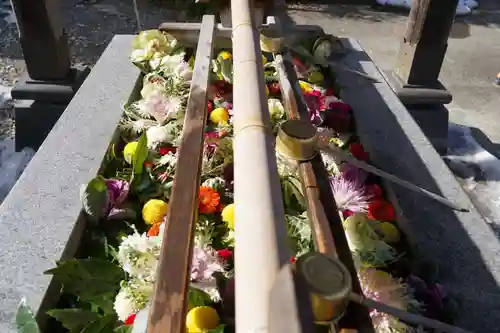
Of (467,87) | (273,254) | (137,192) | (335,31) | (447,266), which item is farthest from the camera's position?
(335,31)

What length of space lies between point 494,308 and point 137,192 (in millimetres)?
1096

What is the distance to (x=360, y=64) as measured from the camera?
8.99ft

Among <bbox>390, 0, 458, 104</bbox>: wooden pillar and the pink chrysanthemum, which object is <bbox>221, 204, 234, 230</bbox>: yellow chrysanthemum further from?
<bbox>390, 0, 458, 104</bbox>: wooden pillar

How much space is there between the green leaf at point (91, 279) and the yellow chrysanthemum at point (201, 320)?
0.22m

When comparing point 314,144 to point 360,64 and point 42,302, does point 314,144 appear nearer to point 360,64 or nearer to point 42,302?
point 42,302

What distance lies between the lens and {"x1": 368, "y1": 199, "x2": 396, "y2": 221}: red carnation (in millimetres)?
1592

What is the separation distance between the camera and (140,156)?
165cm

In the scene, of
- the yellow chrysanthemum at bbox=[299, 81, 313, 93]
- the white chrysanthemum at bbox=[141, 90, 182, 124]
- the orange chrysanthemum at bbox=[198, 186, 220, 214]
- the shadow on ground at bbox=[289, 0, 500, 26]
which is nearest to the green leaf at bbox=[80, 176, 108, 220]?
the orange chrysanthemum at bbox=[198, 186, 220, 214]

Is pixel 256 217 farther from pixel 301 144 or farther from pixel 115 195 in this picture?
pixel 115 195

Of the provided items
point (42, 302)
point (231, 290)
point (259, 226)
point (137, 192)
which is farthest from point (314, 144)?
point (42, 302)

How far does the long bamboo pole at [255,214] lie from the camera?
0.67 meters

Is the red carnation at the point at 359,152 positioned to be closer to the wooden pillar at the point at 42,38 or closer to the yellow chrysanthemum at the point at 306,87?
the yellow chrysanthemum at the point at 306,87

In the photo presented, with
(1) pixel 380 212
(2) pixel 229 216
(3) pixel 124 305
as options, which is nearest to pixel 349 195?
(1) pixel 380 212

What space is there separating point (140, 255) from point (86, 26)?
4.46 metres
